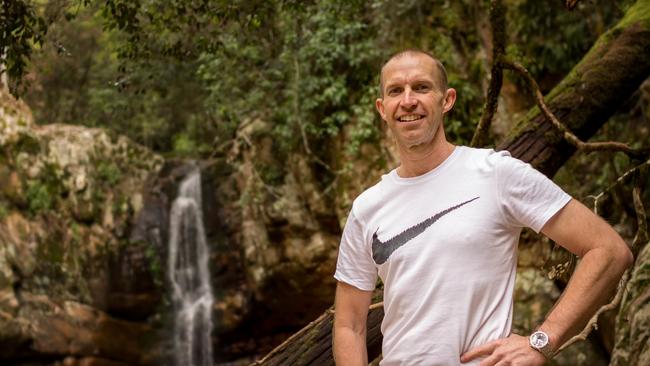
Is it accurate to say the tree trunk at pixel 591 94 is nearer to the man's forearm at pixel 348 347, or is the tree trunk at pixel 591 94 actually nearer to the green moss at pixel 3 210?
the man's forearm at pixel 348 347

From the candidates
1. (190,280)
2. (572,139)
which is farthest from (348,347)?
(190,280)

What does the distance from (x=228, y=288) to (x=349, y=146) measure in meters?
4.74

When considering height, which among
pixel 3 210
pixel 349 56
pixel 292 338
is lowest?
pixel 3 210

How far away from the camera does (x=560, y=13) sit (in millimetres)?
8508

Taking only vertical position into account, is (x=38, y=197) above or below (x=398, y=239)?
below

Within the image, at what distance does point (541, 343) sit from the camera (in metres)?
1.73

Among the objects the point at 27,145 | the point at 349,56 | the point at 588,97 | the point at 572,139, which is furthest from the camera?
the point at 27,145

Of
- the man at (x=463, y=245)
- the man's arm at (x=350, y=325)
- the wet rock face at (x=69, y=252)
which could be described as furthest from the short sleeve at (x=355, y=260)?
the wet rock face at (x=69, y=252)

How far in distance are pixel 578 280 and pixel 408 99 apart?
27.4 inches

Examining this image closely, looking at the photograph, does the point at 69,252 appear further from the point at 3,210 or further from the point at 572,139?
the point at 572,139

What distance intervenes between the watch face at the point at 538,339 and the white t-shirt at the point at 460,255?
0.09 m

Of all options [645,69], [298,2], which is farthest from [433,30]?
[645,69]

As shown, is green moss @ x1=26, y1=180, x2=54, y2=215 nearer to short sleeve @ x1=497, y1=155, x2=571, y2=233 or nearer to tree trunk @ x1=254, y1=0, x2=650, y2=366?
tree trunk @ x1=254, y1=0, x2=650, y2=366

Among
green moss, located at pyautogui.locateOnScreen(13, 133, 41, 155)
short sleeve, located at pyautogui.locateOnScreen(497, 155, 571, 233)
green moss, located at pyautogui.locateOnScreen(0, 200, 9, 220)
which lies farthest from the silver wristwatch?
green moss, located at pyautogui.locateOnScreen(13, 133, 41, 155)
